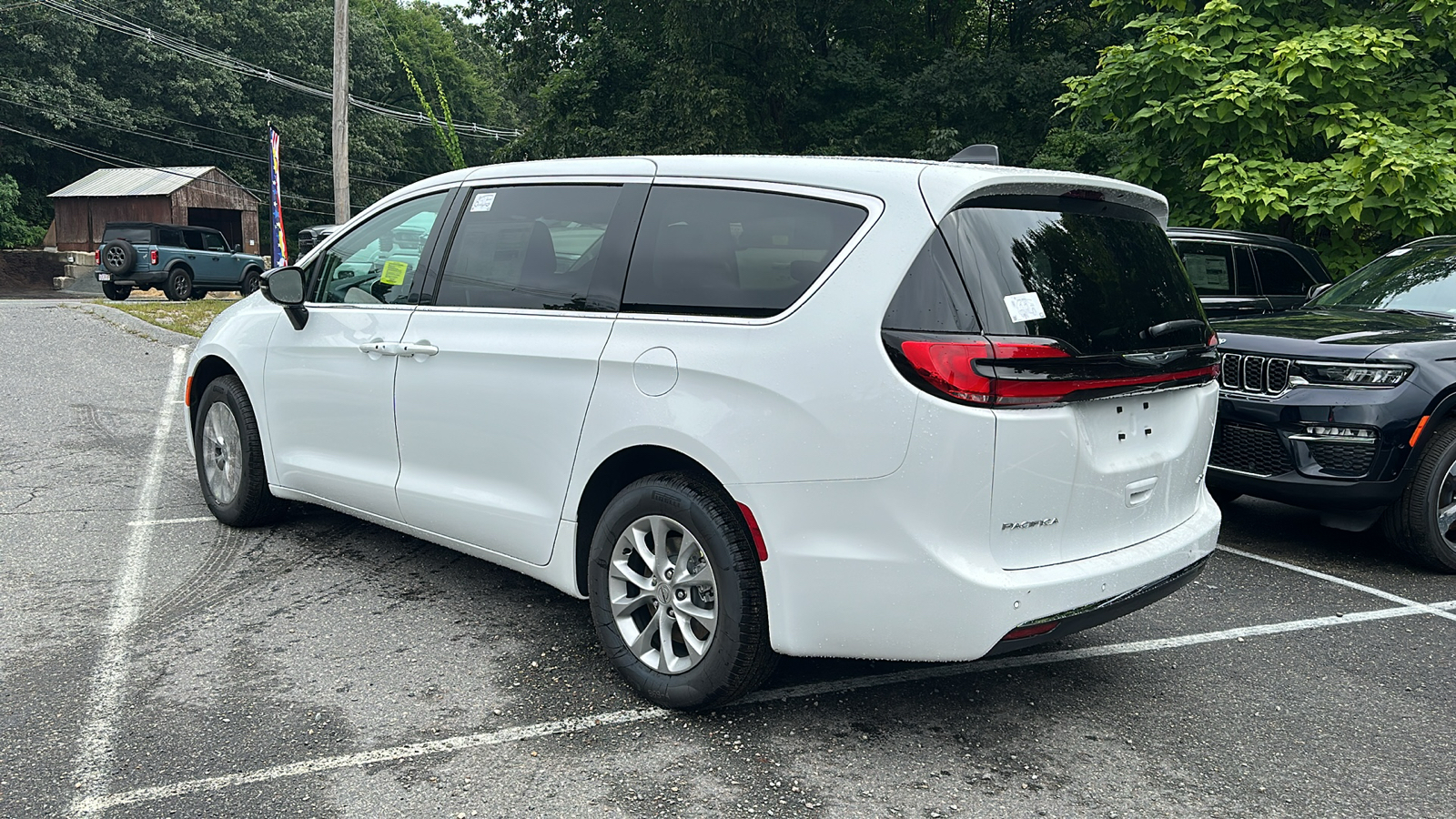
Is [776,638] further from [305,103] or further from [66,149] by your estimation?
[305,103]

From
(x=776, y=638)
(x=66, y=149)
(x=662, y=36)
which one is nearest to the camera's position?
(x=776, y=638)

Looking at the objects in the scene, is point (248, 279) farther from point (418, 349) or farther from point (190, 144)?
point (418, 349)

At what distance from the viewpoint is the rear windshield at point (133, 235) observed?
1036 inches

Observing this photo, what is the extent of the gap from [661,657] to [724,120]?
22506 mm

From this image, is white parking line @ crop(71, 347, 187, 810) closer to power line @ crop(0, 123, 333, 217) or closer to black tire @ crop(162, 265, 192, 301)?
black tire @ crop(162, 265, 192, 301)

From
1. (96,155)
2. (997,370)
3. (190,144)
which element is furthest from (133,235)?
(997,370)

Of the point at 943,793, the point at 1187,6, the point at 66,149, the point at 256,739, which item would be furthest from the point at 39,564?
the point at 66,149

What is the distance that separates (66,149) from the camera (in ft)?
151

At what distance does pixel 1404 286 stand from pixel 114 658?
7.07 meters

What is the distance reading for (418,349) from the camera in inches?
175

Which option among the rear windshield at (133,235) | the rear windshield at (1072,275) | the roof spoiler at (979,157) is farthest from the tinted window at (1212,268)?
the rear windshield at (133,235)

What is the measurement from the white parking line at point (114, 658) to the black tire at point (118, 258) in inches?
823

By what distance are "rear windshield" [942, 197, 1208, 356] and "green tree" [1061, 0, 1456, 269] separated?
6.81 metres

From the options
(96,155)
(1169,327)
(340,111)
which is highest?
(96,155)
